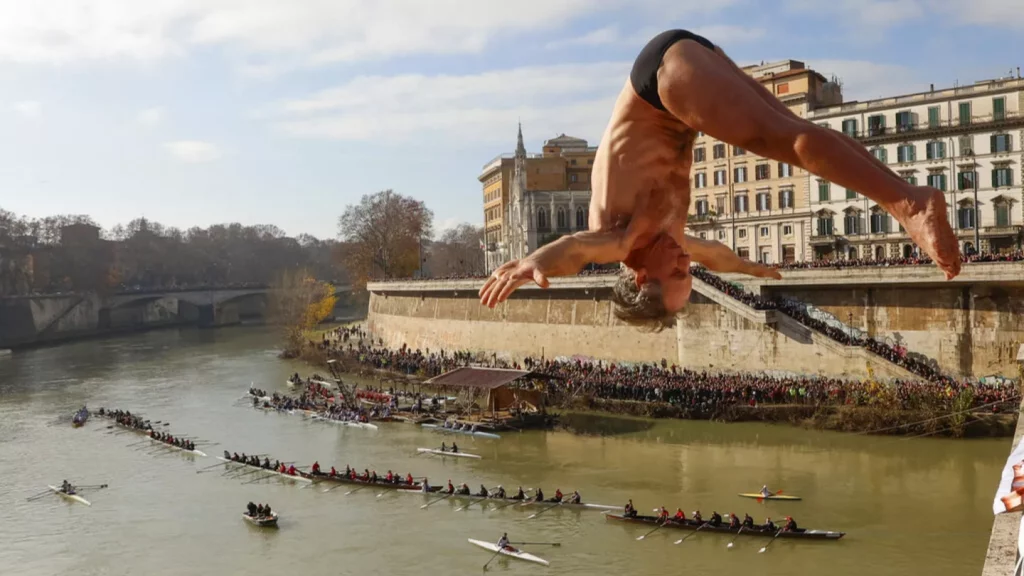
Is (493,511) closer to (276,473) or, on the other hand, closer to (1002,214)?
(276,473)

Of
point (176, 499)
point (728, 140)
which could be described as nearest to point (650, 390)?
point (176, 499)

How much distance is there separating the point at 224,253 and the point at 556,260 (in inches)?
4522

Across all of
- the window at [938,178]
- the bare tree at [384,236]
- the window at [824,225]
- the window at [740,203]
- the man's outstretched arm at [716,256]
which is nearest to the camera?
the man's outstretched arm at [716,256]

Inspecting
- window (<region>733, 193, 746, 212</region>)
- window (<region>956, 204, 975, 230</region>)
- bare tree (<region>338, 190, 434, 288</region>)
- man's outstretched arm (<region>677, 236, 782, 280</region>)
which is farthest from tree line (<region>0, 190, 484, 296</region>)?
man's outstretched arm (<region>677, 236, 782, 280</region>)

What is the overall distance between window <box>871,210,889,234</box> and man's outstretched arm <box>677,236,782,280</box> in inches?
1316

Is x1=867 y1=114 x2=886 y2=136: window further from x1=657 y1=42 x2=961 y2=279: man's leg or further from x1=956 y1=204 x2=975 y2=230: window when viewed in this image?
x1=657 y1=42 x2=961 y2=279: man's leg

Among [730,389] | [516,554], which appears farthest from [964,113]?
[516,554]

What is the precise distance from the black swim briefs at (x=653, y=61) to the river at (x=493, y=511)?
15.2 m

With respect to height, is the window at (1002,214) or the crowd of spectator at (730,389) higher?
the window at (1002,214)

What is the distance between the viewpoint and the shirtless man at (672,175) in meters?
2.60

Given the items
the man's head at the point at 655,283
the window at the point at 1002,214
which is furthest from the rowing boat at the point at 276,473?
the window at the point at 1002,214

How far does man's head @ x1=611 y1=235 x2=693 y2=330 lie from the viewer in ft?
11.8

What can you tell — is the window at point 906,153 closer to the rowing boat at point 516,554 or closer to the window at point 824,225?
the window at point 824,225

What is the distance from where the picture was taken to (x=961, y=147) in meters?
33.6
